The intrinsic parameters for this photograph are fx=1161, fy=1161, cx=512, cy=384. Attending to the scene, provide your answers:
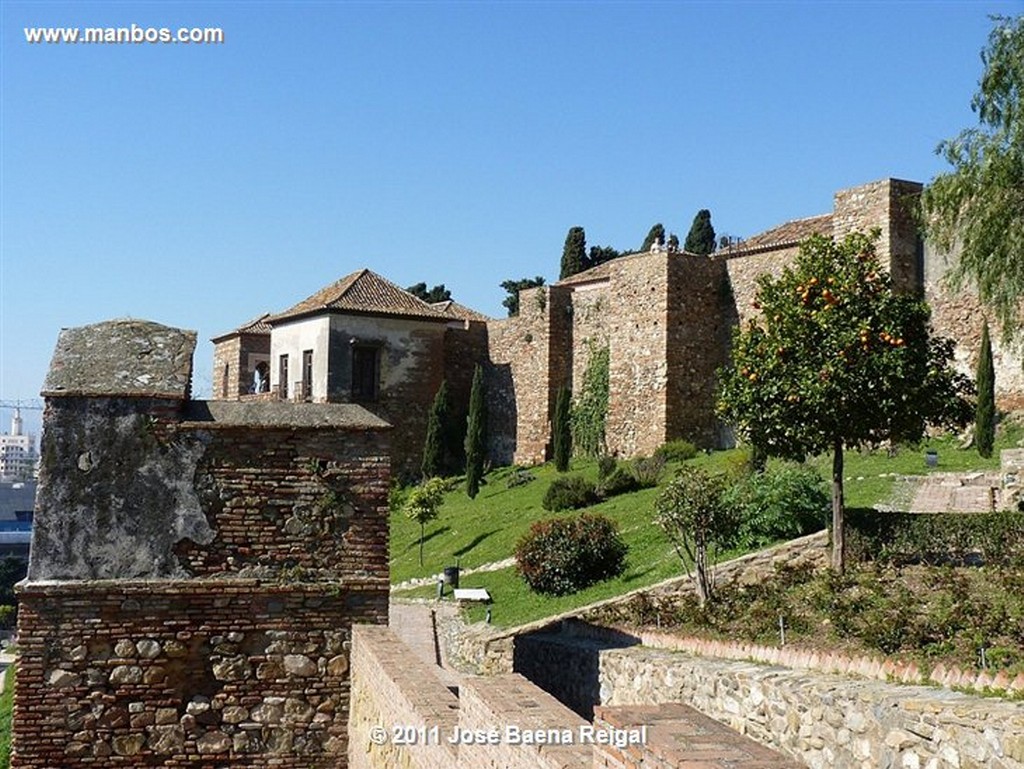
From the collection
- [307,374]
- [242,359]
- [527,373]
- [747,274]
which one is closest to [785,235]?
[747,274]

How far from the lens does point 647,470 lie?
2708cm

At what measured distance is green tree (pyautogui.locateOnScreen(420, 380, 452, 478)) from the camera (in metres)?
36.4

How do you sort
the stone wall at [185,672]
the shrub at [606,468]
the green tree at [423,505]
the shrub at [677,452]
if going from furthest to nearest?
1. the shrub at [677,452]
2. the shrub at [606,468]
3. the green tree at [423,505]
4. the stone wall at [185,672]

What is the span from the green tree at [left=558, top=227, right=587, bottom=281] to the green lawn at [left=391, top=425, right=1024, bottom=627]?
21.4 meters

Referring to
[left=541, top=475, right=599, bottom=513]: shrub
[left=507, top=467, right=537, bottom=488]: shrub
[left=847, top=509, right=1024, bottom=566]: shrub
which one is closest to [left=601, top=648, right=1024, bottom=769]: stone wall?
[left=847, top=509, right=1024, bottom=566]: shrub

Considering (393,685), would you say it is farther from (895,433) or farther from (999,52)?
(999,52)

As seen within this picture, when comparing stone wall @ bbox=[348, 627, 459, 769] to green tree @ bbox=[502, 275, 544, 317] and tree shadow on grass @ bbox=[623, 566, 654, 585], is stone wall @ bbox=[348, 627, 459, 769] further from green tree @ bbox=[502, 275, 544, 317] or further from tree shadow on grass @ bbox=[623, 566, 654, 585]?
green tree @ bbox=[502, 275, 544, 317]

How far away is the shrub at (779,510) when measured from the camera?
1612 cm

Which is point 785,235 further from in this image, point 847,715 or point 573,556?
point 847,715

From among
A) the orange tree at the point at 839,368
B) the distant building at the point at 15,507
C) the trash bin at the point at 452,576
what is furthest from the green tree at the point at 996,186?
the distant building at the point at 15,507

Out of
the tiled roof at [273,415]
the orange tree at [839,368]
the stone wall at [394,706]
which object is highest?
the orange tree at [839,368]

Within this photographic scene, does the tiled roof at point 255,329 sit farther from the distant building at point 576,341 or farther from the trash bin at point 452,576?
the trash bin at point 452,576

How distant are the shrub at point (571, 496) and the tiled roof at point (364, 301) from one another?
39.7 feet

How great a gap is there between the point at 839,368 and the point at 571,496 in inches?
460
